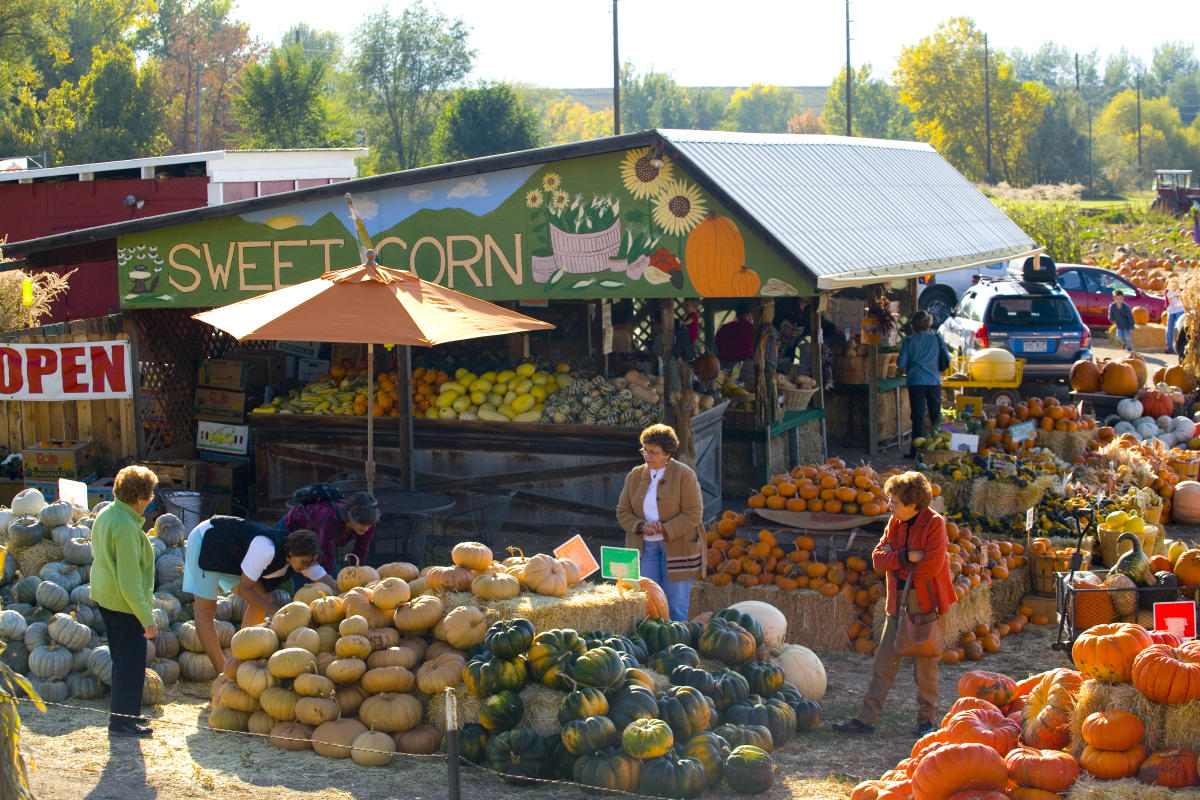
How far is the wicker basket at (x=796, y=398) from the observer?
504 inches

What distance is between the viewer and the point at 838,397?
14.9 meters

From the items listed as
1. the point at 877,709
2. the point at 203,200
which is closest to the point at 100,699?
the point at 877,709

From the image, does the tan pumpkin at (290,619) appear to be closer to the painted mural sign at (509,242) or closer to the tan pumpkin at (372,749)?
the tan pumpkin at (372,749)

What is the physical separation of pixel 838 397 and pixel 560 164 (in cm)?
583

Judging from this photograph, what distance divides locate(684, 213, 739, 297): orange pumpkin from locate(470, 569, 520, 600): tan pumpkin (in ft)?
12.6

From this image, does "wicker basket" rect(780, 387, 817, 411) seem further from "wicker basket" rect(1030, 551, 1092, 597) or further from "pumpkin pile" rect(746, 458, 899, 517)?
"wicker basket" rect(1030, 551, 1092, 597)

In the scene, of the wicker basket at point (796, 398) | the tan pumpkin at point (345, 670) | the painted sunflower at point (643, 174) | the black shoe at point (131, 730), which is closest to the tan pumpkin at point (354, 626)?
the tan pumpkin at point (345, 670)

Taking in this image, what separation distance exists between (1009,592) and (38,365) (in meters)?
8.74

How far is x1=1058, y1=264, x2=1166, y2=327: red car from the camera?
27469 millimetres

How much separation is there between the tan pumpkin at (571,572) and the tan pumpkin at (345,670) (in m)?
1.36

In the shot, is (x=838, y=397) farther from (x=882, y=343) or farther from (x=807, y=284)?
(x=807, y=284)

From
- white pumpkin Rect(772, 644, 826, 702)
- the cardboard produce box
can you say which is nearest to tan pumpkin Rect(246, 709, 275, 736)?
white pumpkin Rect(772, 644, 826, 702)

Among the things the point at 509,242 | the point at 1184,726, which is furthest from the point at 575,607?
the point at 509,242

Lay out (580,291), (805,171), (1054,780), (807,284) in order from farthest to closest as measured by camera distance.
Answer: (805,171) → (580,291) → (807,284) → (1054,780)
